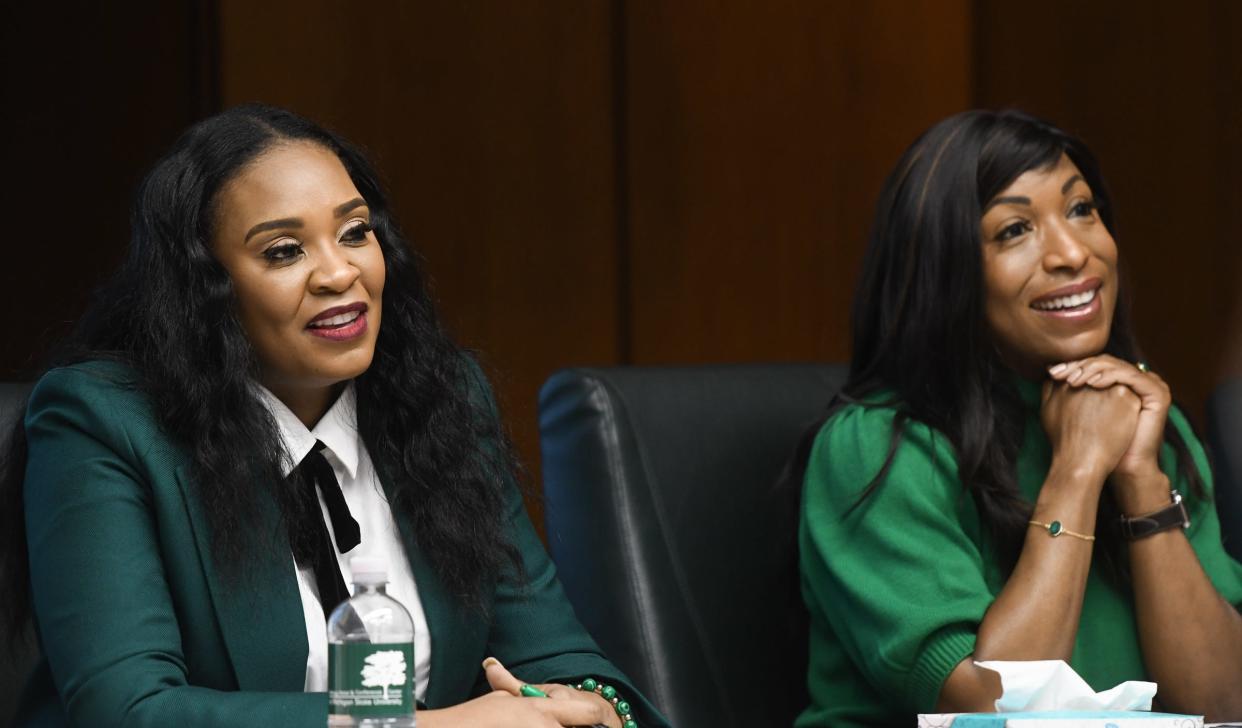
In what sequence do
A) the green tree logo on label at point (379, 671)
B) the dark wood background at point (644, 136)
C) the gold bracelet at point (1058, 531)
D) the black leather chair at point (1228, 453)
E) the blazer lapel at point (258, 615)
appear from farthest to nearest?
the dark wood background at point (644, 136) < the black leather chair at point (1228, 453) < the gold bracelet at point (1058, 531) < the blazer lapel at point (258, 615) < the green tree logo on label at point (379, 671)

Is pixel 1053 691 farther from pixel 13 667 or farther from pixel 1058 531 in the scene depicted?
pixel 13 667

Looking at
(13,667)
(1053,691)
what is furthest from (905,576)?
(13,667)

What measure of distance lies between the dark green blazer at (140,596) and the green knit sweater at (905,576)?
1.67 feet

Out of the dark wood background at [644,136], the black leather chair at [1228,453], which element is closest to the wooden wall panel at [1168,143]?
the dark wood background at [644,136]

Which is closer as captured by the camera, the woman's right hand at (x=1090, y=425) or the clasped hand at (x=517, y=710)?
the clasped hand at (x=517, y=710)

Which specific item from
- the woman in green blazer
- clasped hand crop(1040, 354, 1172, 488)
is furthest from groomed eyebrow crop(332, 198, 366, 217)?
clasped hand crop(1040, 354, 1172, 488)

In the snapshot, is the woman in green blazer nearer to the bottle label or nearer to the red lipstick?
the red lipstick

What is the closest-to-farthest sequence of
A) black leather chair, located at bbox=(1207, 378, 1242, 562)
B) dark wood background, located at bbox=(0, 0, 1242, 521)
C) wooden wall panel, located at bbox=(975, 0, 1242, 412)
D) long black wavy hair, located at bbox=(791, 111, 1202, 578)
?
long black wavy hair, located at bbox=(791, 111, 1202, 578) → black leather chair, located at bbox=(1207, 378, 1242, 562) → dark wood background, located at bbox=(0, 0, 1242, 521) → wooden wall panel, located at bbox=(975, 0, 1242, 412)

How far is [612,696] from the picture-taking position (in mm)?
1971

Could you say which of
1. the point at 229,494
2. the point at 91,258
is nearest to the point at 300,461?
the point at 229,494

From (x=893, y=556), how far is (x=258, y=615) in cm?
78

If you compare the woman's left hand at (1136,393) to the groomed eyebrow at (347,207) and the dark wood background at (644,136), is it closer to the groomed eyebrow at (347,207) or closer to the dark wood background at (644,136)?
the groomed eyebrow at (347,207)

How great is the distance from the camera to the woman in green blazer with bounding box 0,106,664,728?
1.70 metres

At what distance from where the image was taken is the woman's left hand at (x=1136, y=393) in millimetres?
2209
